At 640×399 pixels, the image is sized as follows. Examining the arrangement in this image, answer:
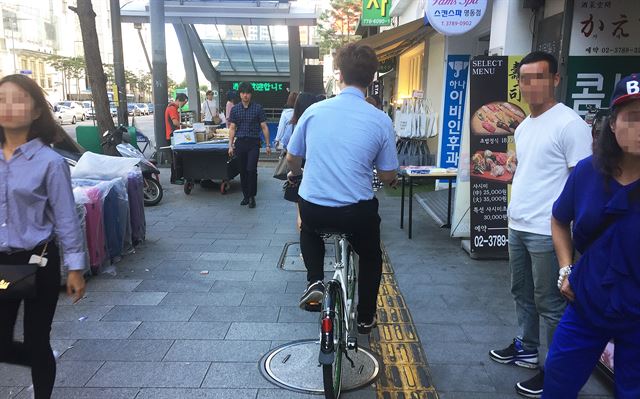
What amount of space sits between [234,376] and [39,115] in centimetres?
188

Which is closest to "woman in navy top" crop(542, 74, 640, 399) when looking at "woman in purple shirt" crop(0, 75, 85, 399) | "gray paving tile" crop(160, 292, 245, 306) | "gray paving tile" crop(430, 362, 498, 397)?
"gray paving tile" crop(430, 362, 498, 397)

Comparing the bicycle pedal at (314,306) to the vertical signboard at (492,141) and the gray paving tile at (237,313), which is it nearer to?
the gray paving tile at (237,313)

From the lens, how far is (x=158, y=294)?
4.53 m

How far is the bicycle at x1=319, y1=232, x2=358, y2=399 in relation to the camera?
8.55ft

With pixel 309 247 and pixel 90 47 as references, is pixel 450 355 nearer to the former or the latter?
pixel 309 247

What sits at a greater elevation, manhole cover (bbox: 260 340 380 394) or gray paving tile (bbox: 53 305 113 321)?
manhole cover (bbox: 260 340 380 394)

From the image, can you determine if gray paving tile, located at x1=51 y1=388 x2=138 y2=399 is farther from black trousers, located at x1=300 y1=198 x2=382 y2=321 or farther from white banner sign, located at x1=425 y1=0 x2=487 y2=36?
white banner sign, located at x1=425 y1=0 x2=487 y2=36

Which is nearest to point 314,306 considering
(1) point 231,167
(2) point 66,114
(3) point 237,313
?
(3) point 237,313

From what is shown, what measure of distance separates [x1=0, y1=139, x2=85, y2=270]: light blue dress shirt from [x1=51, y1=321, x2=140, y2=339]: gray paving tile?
4.94 ft

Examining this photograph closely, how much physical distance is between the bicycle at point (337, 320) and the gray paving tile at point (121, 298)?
6.79 ft

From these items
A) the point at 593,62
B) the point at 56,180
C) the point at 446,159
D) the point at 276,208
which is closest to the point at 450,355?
the point at 56,180

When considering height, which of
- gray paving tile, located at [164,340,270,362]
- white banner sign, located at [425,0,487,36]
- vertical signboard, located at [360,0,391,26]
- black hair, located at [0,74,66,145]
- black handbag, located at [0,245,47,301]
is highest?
vertical signboard, located at [360,0,391,26]

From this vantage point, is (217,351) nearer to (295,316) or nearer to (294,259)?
(295,316)

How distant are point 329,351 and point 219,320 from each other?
1644 millimetres
